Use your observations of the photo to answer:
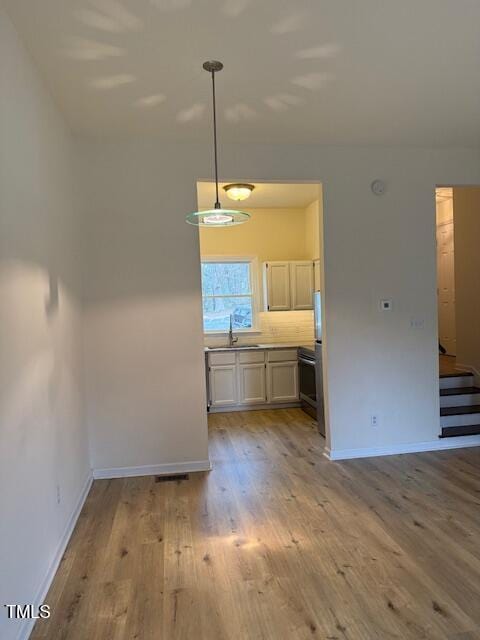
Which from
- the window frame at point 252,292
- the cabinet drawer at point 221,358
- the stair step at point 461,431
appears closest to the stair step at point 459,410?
the stair step at point 461,431

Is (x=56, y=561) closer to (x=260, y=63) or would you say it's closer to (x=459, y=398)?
(x=260, y=63)

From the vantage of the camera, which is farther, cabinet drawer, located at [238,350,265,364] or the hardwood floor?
cabinet drawer, located at [238,350,265,364]

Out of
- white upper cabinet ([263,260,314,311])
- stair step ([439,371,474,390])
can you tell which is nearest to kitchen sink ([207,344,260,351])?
white upper cabinet ([263,260,314,311])

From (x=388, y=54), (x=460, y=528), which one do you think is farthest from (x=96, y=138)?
(x=460, y=528)

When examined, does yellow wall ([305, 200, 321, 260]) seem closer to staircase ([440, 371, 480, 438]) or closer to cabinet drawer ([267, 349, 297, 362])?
cabinet drawer ([267, 349, 297, 362])

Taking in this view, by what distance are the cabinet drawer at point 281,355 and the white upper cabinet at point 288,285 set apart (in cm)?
64

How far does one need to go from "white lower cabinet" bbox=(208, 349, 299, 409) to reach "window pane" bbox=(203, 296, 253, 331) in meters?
0.78

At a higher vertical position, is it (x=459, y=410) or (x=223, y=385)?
(x=223, y=385)

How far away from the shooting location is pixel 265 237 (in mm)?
6328

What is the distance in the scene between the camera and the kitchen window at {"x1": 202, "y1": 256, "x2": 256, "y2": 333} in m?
6.32

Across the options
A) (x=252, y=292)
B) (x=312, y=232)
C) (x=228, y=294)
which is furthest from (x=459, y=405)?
(x=228, y=294)

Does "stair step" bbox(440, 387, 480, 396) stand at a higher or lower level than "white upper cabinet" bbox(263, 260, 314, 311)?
lower

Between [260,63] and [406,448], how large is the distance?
354 centimetres

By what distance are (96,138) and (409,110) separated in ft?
8.30
